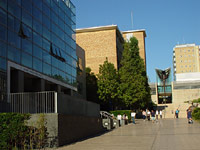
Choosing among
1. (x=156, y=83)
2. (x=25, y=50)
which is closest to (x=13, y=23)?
(x=25, y=50)

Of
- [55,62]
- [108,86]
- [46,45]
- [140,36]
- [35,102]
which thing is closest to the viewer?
[35,102]

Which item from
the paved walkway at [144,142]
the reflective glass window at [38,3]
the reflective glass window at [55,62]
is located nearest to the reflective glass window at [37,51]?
the reflective glass window at [55,62]

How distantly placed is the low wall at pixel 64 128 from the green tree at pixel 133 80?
2684cm

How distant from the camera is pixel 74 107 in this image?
1891 cm

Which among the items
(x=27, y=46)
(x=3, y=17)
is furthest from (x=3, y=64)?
(x=27, y=46)

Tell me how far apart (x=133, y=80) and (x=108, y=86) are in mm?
6089

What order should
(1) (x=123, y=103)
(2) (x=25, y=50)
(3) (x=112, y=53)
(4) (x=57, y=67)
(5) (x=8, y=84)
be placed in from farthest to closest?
1. (3) (x=112, y=53)
2. (1) (x=123, y=103)
3. (4) (x=57, y=67)
4. (2) (x=25, y=50)
5. (5) (x=8, y=84)

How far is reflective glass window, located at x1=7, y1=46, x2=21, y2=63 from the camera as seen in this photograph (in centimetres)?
2033

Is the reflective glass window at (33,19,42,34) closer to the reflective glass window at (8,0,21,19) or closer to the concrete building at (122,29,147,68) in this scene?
the reflective glass window at (8,0,21,19)

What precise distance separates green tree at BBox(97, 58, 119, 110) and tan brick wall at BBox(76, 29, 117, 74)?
36.7 feet

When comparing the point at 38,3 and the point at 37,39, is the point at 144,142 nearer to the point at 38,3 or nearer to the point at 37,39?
the point at 37,39

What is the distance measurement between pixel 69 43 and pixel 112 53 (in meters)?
26.5

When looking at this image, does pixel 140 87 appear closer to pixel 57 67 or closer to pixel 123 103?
pixel 123 103

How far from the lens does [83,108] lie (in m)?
21.0
